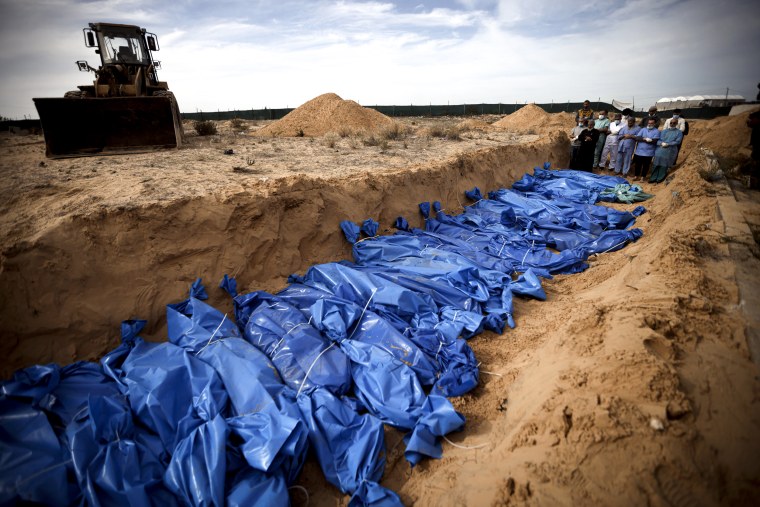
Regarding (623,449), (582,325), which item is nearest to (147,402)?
(623,449)

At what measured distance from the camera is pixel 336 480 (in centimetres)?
249

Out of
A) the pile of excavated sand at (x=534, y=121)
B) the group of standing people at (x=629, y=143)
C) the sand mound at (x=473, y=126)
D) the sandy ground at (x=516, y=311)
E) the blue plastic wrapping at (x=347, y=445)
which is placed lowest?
the blue plastic wrapping at (x=347, y=445)

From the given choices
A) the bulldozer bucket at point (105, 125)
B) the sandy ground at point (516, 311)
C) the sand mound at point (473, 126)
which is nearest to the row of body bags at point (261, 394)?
the sandy ground at point (516, 311)

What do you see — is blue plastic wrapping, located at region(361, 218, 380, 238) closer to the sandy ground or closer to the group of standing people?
the sandy ground

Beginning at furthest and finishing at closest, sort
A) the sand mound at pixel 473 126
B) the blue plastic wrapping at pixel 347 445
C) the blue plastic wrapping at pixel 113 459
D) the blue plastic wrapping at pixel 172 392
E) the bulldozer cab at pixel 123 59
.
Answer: the sand mound at pixel 473 126, the bulldozer cab at pixel 123 59, the blue plastic wrapping at pixel 172 392, the blue plastic wrapping at pixel 347 445, the blue plastic wrapping at pixel 113 459

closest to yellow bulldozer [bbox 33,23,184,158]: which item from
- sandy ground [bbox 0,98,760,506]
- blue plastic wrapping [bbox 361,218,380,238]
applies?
sandy ground [bbox 0,98,760,506]

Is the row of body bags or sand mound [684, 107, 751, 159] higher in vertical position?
sand mound [684, 107, 751, 159]

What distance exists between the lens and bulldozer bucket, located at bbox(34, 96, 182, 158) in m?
6.52

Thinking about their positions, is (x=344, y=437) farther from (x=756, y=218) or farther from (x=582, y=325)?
(x=756, y=218)

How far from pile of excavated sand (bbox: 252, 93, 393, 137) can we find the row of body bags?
12.3 m

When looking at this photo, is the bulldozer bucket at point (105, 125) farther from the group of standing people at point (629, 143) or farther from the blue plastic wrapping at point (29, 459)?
the group of standing people at point (629, 143)

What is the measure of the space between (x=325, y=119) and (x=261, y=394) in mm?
15237

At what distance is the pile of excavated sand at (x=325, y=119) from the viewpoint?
15.2m

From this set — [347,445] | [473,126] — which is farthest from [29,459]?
[473,126]
